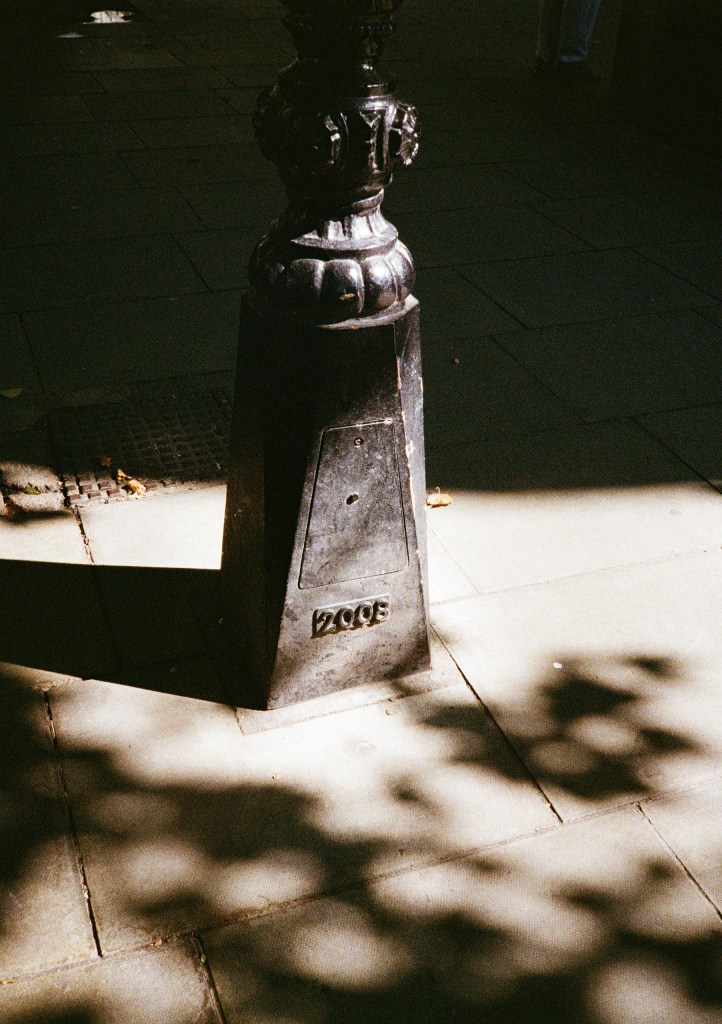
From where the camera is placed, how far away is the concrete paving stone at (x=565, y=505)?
3.71 metres

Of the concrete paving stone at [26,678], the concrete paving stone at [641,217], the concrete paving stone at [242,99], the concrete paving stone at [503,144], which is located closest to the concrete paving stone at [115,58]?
the concrete paving stone at [242,99]

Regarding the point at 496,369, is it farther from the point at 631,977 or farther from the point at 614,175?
the point at 614,175

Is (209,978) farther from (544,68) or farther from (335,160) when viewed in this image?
(544,68)

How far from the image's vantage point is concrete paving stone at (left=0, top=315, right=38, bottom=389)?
4578 mm

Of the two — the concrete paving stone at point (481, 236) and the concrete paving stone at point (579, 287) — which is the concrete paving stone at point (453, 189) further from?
the concrete paving stone at point (579, 287)

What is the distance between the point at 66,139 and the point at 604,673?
22.8 feet

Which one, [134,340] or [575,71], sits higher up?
[575,71]

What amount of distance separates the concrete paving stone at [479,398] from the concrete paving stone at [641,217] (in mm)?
2023

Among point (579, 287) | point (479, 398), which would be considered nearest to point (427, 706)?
point (479, 398)

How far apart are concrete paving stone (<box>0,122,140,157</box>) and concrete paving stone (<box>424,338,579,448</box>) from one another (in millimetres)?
4362

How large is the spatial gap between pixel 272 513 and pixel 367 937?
3.70ft

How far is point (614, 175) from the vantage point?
309 inches

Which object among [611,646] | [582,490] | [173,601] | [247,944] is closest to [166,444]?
[173,601]

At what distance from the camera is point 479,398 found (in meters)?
4.71
